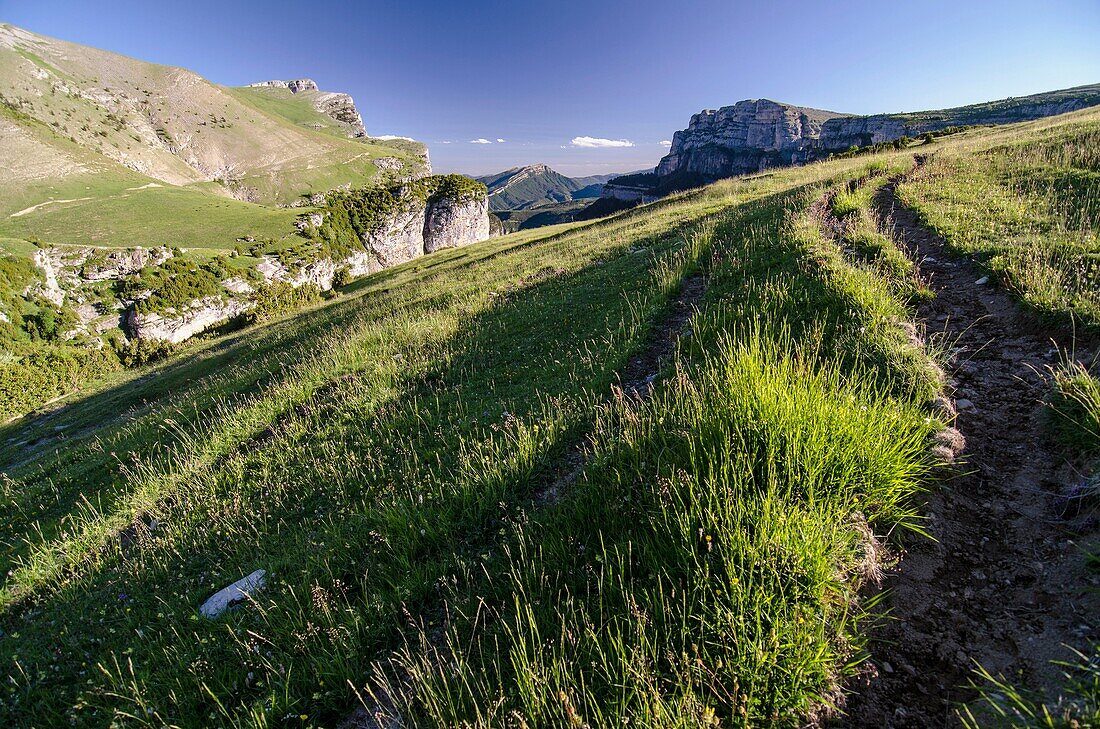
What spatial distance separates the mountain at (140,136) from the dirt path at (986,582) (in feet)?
463

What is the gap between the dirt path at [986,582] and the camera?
2.49 metres

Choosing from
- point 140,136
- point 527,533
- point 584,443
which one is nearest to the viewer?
point 527,533

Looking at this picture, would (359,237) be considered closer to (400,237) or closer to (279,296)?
(400,237)

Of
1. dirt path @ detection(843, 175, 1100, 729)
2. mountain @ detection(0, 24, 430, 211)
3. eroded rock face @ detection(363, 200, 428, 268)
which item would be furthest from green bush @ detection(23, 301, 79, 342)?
dirt path @ detection(843, 175, 1100, 729)

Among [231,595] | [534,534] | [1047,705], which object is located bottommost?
[231,595]

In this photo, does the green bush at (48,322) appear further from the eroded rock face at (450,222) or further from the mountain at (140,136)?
the eroded rock face at (450,222)

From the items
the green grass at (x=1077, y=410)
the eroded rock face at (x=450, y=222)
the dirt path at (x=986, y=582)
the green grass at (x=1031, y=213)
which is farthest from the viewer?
the eroded rock face at (x=450, y=222)

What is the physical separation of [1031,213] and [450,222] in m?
152

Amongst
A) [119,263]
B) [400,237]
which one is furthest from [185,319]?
[400,237]

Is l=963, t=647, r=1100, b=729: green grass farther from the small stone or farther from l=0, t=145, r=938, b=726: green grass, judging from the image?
the small stone

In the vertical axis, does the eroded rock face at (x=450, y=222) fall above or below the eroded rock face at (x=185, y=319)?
above

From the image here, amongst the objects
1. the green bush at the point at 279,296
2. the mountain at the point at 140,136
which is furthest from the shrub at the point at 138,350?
the mountain at the point at 140,136

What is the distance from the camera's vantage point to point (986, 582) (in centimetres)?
304

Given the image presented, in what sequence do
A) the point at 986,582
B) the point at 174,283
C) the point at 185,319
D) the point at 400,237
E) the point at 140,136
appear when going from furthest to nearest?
the point at 140,136 < the point at 400,237 < the point at 185,319 < the point at 174,283 < the point at 986,582
